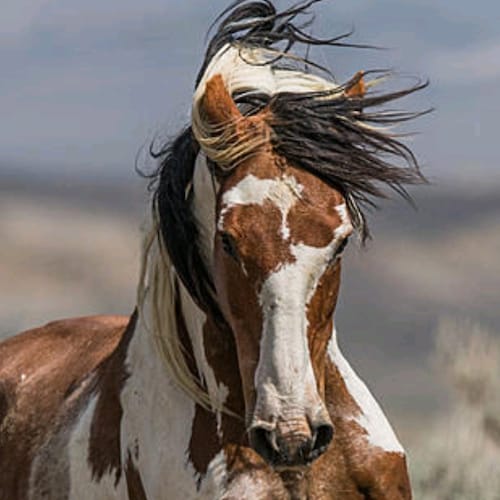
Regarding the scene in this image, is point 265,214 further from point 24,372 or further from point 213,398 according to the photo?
point 24,372

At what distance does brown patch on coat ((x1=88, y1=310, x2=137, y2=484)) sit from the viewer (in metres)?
6.16

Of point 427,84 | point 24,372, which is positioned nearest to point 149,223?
point 427,84

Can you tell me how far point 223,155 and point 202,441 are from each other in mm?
809

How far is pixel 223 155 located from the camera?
18.5ft

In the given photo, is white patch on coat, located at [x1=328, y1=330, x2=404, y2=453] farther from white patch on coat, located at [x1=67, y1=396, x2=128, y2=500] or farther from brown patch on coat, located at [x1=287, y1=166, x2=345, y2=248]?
white patch on coat, located at [x1=67, y1=396, x2=128, y2=500]

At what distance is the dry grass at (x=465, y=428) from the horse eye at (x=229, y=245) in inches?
236

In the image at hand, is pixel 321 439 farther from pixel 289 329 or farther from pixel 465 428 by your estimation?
pixel 465 428

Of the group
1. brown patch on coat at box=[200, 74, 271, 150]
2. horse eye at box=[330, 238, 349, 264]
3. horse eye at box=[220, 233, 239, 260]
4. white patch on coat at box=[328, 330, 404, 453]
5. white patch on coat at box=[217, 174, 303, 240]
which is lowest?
white patch on coat at box=[328, 330, 404, 453]

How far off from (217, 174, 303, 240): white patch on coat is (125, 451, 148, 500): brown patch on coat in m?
0.88

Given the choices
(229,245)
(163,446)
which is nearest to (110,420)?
(163,446)

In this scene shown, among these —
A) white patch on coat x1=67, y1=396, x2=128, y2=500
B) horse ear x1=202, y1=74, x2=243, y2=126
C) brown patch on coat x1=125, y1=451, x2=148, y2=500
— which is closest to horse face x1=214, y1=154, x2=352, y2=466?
horse ear x1=202, y1=74, x2=243, y2=126

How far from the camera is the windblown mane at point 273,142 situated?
18.5 ft

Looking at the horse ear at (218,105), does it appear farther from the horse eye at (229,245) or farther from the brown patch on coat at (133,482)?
Answer: the brown patch on coat at (133,482)

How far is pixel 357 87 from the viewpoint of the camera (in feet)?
19.7
